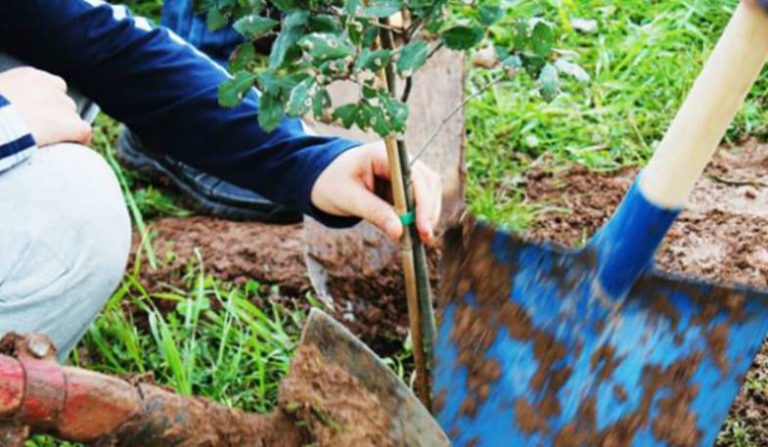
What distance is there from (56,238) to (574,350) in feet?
2.54

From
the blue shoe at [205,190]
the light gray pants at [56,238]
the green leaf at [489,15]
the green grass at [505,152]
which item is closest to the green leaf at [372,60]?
the green leaf at [489,15]

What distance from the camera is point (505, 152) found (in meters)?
2.91

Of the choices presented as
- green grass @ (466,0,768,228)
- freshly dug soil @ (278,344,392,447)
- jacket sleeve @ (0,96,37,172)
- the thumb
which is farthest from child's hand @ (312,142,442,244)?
green grass @ (466,0,768,228)

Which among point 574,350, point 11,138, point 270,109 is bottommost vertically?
point 574,350

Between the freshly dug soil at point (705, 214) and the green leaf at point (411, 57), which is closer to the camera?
the green leaf at point (411, 57)

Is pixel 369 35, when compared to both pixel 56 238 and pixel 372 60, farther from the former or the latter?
pixel 56 238

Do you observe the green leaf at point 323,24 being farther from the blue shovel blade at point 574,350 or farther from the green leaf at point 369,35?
the blue shovel blade at point 574,350

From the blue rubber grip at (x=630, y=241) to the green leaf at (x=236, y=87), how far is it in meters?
0.54

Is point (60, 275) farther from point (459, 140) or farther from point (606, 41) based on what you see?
point (606, 41)

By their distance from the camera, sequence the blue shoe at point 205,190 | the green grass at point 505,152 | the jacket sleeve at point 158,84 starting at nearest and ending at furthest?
the jacket sleeve at point 158,84 → the green grass at point 505,152 → the blue shoe at point 205,190

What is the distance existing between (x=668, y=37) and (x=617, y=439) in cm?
→ 169

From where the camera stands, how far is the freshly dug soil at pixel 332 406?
170 cm

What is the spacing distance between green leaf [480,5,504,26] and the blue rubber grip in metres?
0.32

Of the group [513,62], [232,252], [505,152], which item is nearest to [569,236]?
[505,152]
